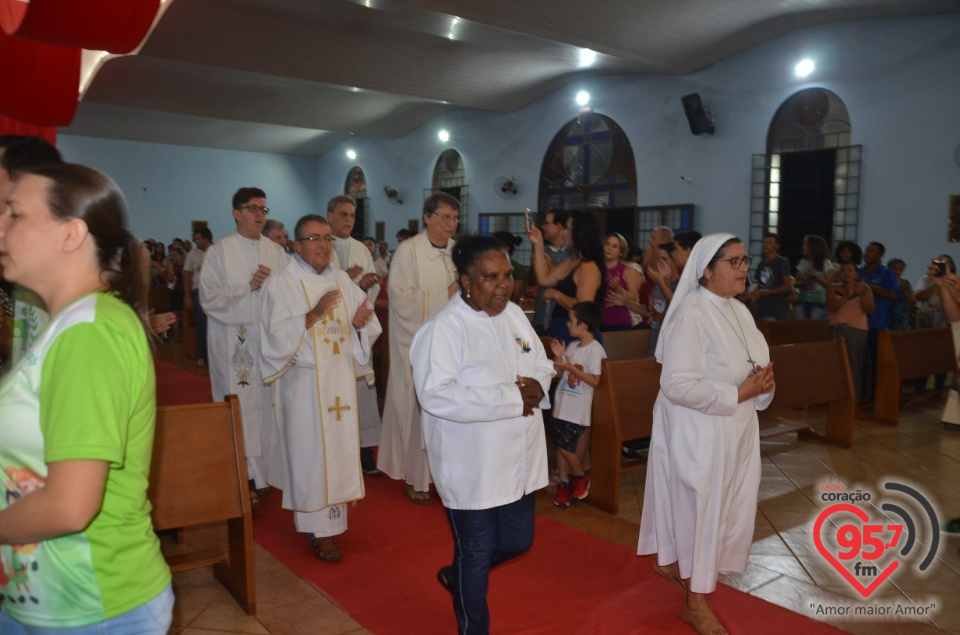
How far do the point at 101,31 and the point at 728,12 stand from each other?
885cm

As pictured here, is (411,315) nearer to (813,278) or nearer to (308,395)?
(308,395)

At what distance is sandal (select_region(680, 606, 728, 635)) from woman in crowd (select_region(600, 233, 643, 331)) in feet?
10.6

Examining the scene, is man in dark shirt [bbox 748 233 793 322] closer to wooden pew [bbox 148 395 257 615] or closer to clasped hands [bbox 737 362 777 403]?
clasped hands [bbox 737 362 777 403]

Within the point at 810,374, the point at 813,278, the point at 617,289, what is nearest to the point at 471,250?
the point at 617,289

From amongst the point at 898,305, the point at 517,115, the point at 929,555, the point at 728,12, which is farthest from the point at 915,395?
the point at 517,115

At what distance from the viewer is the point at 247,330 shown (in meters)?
5.25

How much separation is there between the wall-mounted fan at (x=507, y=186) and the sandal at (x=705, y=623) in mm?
13904

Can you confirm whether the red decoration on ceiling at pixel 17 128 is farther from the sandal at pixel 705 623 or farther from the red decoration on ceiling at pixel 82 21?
the sandal at pixel 705 623

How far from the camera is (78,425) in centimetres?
129

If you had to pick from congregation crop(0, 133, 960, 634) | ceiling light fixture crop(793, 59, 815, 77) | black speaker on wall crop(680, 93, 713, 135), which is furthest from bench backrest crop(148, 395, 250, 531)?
black speaker on wall crop(680, 93, 713, 135)

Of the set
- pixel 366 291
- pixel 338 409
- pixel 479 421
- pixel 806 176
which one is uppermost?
pixel 806 176

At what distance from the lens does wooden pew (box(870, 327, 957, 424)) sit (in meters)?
7.40

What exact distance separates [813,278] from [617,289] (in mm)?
4155

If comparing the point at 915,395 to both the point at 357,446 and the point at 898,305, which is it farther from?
the point at 357,446
